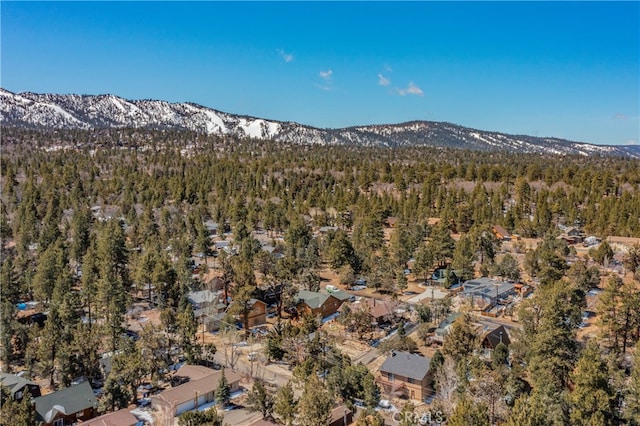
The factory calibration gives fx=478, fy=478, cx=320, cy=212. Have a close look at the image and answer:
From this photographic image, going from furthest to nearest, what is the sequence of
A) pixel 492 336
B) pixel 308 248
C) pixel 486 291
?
pixel 308 248 < pixel 486 291 < pixel 492 336

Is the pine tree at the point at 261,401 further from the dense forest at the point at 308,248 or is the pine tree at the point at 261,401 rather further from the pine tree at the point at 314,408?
the dense forest at the point at 308,248

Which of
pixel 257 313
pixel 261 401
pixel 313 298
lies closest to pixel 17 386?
pixel 261 401

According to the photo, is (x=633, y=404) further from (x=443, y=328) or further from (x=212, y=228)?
(x=212, y=228)

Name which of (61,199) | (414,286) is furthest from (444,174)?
(61,199)

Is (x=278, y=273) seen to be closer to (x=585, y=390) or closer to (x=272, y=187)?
(x=585, y=390)

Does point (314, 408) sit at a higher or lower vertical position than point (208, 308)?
higher

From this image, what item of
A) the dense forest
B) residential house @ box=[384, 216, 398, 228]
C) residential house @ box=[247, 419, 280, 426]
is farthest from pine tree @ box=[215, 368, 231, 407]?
residential house @ box=[384, 216, 398, 228]
